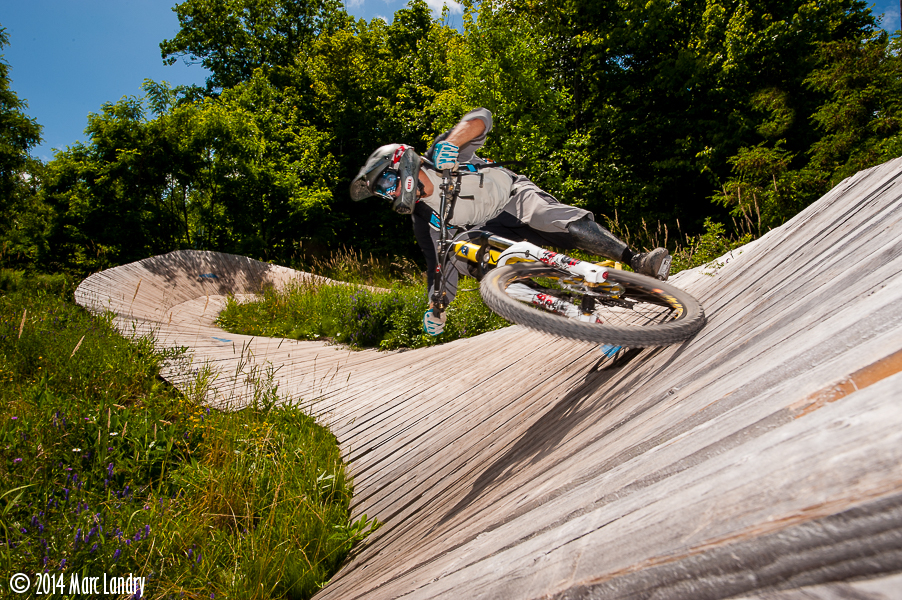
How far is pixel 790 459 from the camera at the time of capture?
0.72 meters

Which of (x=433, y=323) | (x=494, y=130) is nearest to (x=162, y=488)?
(x=433, y=323)

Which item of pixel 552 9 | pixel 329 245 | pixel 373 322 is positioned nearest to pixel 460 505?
pixel 373 322

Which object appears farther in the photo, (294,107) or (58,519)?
(294,107)

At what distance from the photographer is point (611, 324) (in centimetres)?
291

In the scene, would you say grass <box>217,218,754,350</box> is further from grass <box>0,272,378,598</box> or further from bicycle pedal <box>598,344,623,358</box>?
bicycle pedal <box>598,344,623,358</box>

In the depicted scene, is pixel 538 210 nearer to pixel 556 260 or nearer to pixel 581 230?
pixel 581 230

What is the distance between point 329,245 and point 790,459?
19.7 metres

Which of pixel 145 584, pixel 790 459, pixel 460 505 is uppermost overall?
pixel 790 459

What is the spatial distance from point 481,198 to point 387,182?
0.77m

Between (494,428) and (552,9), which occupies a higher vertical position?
(552,9)

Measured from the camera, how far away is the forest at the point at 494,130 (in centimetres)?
1205

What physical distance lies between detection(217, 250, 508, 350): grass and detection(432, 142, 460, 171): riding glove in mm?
2788

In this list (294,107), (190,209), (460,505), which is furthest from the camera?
(294,107)

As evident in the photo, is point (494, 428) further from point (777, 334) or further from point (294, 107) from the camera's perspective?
point (294, 107)
